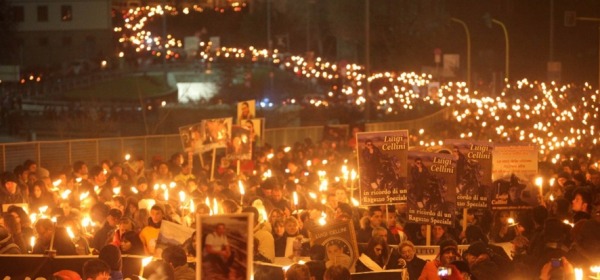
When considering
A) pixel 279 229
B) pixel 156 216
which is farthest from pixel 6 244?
pixel 279 229

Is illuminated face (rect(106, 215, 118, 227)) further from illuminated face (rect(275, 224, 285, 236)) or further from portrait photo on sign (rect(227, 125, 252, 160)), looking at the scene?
portrait photo on sign (rect(227, 125, 252, 160))

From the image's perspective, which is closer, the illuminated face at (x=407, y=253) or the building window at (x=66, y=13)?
the illuminated face at (x=407, y=253)

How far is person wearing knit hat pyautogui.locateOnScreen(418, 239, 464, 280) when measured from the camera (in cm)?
1066

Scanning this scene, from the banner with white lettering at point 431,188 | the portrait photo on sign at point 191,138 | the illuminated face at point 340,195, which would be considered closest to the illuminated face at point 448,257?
the banner with white lettering at point 431,188

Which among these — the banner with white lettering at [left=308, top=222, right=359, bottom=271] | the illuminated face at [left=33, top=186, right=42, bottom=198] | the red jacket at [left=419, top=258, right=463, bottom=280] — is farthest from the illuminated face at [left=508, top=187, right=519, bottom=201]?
the illuminated face at [left=33, top=186, right=42, bottom=198]

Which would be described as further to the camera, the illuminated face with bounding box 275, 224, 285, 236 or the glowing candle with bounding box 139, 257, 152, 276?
the illuminated face with bounding box 275, 224, 285, 236

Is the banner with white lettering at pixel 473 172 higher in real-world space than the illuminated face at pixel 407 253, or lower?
higher

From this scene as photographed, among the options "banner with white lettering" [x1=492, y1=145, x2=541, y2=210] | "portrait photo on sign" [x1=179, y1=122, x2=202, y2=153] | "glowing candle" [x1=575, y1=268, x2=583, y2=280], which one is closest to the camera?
"glowing candle" [x1=575, y1=268, x2=583, y2=280]

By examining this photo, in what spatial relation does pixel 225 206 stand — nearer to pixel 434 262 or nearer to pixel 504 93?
pixel 434 262

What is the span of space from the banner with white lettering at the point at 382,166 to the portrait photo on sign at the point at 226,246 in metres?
5.55

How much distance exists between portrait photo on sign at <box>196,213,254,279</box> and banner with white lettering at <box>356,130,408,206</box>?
18.2 feet

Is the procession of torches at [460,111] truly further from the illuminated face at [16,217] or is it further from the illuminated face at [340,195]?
the illuminated face at [340,195]

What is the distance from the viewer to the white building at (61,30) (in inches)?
3629

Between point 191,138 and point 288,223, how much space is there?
8.34 metres
